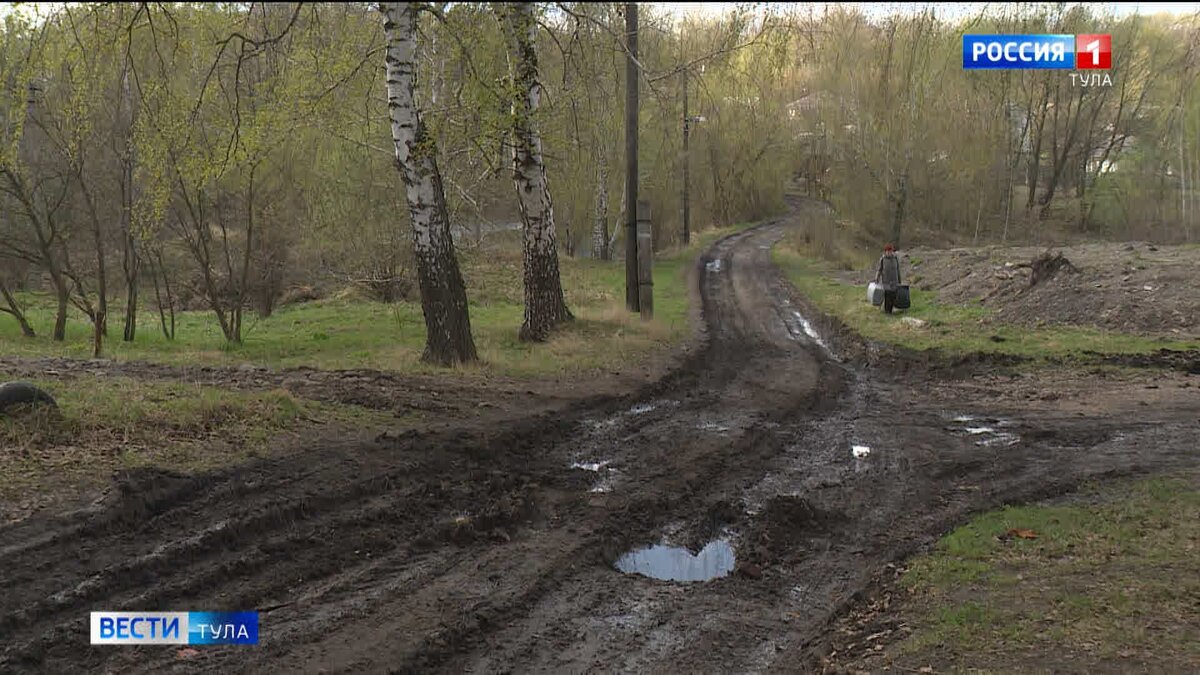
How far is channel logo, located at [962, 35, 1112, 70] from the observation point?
117 feet

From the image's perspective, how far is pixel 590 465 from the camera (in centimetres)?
818

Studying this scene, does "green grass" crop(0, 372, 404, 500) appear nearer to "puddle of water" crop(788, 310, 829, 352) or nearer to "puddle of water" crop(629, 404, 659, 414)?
"puddle of water" crop(629, 404, 659, 414)

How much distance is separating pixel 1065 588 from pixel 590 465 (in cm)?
428

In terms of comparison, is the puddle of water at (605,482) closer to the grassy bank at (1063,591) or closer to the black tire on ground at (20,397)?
the grassy bank at (1063,591)

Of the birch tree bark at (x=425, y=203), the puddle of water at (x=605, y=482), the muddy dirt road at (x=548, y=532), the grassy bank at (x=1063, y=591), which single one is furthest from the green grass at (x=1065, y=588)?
the birch tree bark at (x=425, y=203)

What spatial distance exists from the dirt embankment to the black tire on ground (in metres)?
16.7

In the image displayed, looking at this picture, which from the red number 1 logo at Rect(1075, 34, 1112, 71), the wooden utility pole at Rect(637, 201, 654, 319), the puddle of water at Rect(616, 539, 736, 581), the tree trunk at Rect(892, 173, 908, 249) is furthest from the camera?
the red number 1 logo at Rect(1075, 34, 1112, 71)

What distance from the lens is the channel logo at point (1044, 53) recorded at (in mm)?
35562

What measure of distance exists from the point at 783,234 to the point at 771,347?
108 feet

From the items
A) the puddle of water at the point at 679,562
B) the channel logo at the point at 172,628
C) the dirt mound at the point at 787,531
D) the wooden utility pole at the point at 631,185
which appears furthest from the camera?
the wooden utility pole at the point at 631,185

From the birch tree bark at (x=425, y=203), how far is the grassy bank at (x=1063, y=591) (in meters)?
7.76

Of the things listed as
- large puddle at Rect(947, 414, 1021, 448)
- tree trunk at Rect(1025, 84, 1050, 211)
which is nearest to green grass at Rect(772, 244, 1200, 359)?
large puddle at Rect(947, 414, 1021, 448)

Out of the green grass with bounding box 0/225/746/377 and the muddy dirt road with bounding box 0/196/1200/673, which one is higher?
the green grass with bounding box 0/225/746/377

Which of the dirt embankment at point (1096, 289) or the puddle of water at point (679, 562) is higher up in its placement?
the dirt embankment at point (1096, 289)
